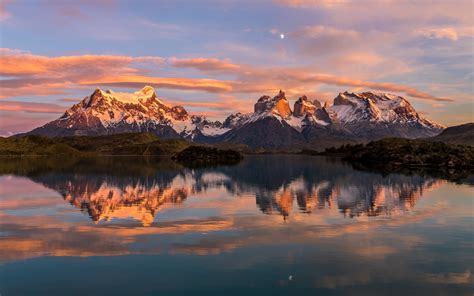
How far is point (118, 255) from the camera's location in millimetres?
45469

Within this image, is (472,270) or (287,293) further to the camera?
(472,270)

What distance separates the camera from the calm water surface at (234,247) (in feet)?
120

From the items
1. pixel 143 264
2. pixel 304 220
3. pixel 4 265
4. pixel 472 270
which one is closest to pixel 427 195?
pixel 304 220

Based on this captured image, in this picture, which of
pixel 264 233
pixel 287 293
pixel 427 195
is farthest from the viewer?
pixel 427 195

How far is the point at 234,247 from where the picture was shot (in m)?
49.5

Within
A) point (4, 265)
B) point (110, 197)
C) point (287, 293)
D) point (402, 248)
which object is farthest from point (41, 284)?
point (110, 197)

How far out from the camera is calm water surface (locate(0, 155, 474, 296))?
120ft

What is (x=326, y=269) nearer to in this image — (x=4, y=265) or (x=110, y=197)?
(x=4, y=265)

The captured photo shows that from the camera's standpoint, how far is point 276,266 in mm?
41969

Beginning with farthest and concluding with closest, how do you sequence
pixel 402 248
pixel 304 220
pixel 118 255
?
pixel 304 220 < pixel 402 248 < pixel 118 255

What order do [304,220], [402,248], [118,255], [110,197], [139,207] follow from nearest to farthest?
1. [118,255]
2. [402,248]
3. [304,220]
4. [139,207]
5. [110,197]

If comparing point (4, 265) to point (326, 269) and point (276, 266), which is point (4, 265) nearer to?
point (276, 266)

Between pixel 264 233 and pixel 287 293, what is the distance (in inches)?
918

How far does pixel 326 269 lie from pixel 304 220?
26977 millimetres
